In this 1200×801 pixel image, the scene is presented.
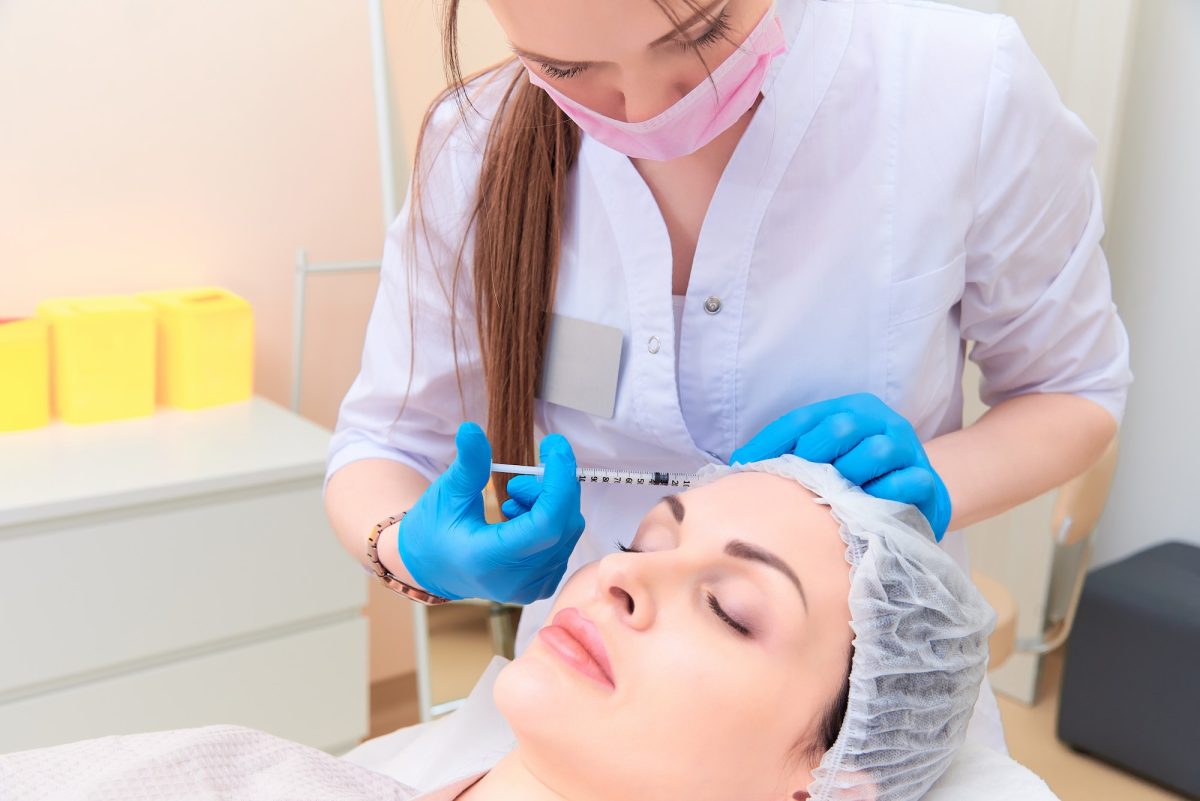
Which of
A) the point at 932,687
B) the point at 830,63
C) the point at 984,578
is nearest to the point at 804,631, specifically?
the point at 932,687

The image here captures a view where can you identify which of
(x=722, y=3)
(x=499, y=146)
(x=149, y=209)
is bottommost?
(x=149, y=209)

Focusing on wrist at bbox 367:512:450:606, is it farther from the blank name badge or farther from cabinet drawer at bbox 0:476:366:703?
cabinet drawer at bbox 0:476:366:703

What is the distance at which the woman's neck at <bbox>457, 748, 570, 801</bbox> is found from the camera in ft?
3.38

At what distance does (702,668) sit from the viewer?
3.17ft

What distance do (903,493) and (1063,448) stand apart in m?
0.31

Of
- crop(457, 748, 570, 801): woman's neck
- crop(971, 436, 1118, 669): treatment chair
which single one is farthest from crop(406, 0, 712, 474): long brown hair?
crop(971, 436, 1118, 669): treatment chair

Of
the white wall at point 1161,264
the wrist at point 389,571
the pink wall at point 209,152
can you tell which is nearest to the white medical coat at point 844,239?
the wrist at point 389,571

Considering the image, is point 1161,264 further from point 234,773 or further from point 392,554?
point 234,773

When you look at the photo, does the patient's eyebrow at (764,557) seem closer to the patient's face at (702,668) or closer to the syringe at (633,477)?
the patient's face at (702,668)

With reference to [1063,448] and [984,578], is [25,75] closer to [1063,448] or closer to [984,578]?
[1063,448]

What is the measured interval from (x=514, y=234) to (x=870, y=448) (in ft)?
1.43

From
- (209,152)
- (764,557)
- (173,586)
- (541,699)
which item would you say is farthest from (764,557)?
(209,152)

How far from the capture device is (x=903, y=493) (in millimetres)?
1000

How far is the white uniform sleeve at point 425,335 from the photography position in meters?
1.21
